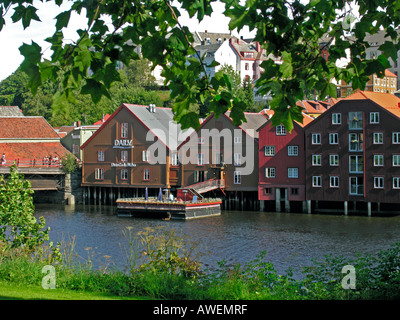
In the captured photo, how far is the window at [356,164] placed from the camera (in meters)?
55.8

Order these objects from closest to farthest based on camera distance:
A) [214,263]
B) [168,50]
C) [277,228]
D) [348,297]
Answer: [168,50], [348,297], [214,263], [277,228]

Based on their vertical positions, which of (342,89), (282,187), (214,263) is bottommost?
(214,263)

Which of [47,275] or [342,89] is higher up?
[342,89]

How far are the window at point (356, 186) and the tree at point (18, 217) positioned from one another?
4118cm

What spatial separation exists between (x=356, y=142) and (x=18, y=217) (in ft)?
140

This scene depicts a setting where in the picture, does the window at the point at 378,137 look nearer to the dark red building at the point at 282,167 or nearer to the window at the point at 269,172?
the dark red building at the point at 282,167

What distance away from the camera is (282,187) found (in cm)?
6044

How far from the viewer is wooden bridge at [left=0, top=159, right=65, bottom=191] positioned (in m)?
71.3

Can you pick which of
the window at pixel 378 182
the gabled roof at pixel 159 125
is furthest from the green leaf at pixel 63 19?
the gabled roof at pixel 159 125

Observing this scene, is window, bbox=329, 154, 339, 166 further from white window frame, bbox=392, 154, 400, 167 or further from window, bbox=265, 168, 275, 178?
window, bbox=265, 168, 275, 178

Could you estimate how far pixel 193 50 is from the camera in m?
7.11
